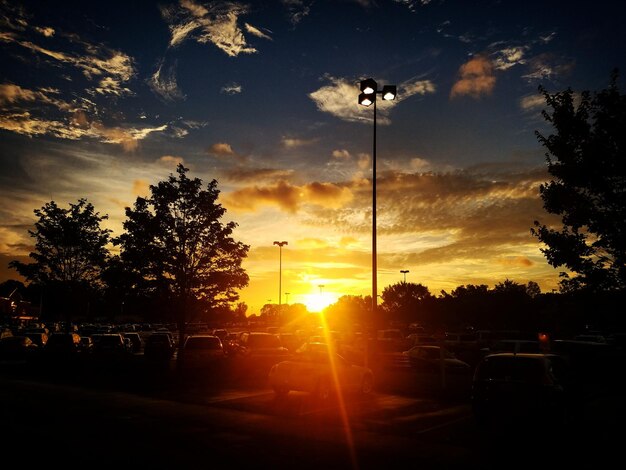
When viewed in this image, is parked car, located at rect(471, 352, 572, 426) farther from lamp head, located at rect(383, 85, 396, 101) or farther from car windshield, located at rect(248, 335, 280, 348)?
car windshield, located at rect(248, 335, 280, 348)

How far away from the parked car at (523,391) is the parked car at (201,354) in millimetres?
15006

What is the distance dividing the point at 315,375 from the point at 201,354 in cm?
1013

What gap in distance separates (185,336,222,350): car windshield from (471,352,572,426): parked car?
15377mm

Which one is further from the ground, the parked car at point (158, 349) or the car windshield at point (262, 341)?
the car windshield at point (262, 341)

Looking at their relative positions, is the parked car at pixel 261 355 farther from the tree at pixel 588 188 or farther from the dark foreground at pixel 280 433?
the tree at pixel 588 188

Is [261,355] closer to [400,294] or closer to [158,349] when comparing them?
[158,349]

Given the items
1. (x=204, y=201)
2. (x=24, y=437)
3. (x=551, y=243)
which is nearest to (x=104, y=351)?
(x=204, y=201)

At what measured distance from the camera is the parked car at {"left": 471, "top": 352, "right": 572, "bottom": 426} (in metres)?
9.42

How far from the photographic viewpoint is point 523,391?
963 centimetres

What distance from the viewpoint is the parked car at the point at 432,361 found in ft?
82.4

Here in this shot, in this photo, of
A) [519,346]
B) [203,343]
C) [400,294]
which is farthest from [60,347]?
[400,294]

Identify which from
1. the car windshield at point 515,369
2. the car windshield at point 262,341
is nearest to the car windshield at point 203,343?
the car windshield at point 262,341

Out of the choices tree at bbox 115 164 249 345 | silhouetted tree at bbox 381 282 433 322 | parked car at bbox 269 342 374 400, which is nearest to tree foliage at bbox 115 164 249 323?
tree at bbox 115 164 249 345

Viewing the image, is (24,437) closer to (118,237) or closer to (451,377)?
(118,237)
